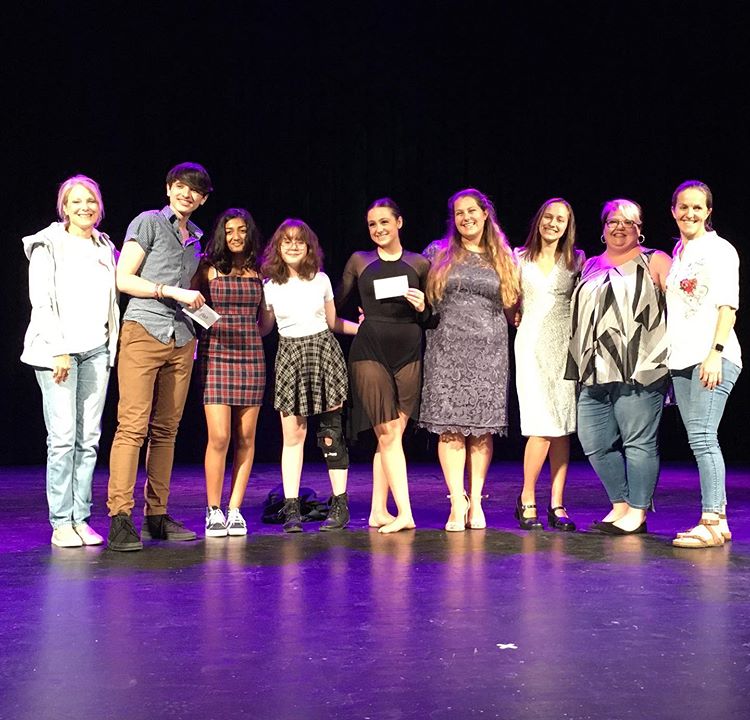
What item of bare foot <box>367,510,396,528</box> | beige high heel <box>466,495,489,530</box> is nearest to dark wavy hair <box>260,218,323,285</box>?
bare foot <box>367,510,396,528</box>

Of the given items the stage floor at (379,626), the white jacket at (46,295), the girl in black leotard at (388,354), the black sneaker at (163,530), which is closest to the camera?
the stage floor at (379,626)

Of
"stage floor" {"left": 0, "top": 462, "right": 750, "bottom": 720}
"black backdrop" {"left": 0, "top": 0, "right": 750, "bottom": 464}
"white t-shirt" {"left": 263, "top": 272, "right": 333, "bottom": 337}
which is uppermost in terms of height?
"black backdrop" {"left": 0, "top": 0, "right": 750, "bottom": 464}

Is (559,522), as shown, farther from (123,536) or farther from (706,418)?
(123,536)

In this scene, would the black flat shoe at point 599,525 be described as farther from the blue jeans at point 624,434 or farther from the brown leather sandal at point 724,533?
the brown leather sandal at point 724,533

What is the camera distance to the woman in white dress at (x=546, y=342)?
14.0ft

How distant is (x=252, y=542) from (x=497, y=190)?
356 cm

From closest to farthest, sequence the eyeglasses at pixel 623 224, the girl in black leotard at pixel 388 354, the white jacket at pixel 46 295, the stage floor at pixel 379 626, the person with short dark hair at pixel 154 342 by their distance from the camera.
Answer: the stage floor at pixel 379 626 → the white jacket at pixel 46 295 → the person with short dark hair at pixel 154 342 → the eyeglasses at pixel 623 224 → the girl in black leotard at pixel 388 354

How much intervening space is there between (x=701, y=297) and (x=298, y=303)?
4.94 ft

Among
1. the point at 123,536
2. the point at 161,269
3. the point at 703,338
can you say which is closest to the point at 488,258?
the point at 703,338

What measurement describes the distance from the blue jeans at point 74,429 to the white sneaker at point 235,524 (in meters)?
0.53

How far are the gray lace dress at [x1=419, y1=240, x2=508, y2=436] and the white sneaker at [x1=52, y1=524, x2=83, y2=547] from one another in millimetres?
1379

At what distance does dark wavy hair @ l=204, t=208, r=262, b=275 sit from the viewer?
160 inches

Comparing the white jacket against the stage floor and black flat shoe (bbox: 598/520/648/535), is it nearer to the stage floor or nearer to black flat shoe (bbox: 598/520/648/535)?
the stage floor

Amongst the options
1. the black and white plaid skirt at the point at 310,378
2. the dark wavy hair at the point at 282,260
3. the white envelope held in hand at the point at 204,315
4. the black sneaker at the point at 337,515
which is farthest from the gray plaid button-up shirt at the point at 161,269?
the black sneaker at the point at 337,515
